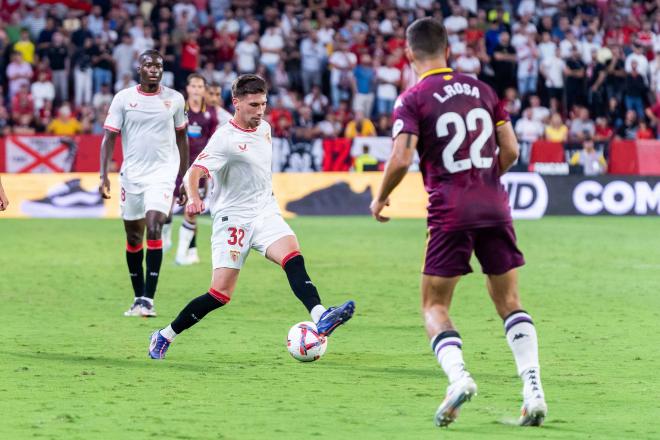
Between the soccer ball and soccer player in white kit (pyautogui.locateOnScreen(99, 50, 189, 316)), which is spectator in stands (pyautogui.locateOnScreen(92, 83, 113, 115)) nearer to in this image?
soccer player in white kit (pyautogui.locateOnScreen(99, 50, 189, 316))

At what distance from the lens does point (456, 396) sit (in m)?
6.32

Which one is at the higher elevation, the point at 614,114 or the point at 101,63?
the point at 101,63

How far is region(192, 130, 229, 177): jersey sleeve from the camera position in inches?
355

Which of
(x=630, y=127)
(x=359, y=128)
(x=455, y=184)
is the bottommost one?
(x=359, y=128)

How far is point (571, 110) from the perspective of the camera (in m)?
30.7

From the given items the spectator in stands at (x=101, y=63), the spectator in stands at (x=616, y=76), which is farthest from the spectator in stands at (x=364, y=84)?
the spectator in stands at (x=616, y=76)

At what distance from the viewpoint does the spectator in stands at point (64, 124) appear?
88.3 ft

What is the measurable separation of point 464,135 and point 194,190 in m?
2.63

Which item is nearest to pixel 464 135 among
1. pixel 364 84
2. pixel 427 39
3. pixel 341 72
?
pixel 427 39

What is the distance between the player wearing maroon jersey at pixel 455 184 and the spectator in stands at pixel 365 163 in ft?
63.7

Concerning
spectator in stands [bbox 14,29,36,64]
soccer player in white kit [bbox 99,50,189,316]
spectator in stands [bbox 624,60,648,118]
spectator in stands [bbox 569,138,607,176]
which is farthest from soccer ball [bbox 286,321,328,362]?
spectator in stands [bbox 624,60,648,118]

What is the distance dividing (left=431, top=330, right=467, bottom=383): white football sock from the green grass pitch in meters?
0.33

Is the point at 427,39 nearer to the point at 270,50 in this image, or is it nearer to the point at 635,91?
the point at 270,50

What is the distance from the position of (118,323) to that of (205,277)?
380cm
